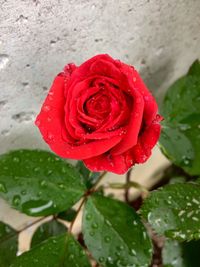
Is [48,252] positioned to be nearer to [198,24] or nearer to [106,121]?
[106,121]

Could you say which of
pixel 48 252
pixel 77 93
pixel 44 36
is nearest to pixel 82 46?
pixel 44 36

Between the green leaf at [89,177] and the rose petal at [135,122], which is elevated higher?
the rose petal at [135,122]

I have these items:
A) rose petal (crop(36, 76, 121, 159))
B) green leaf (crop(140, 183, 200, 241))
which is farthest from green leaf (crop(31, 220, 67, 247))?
rose petal (crop(36, 76, 121, 159))

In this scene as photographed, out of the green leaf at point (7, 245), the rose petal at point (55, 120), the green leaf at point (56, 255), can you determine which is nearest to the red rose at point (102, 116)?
the rose petal at point (55, 120)

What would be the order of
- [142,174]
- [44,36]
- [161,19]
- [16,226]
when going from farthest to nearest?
[142,174], [16,226], [161,19], [44,36]

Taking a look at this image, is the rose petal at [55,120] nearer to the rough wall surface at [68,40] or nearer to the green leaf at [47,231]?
the rough wall surface at [68,40]

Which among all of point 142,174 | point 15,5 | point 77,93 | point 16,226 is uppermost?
point 15,5

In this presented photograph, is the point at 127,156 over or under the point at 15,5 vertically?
under

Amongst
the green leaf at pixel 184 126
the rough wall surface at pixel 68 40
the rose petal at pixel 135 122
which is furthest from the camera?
the green leaf at pixel 184 126
